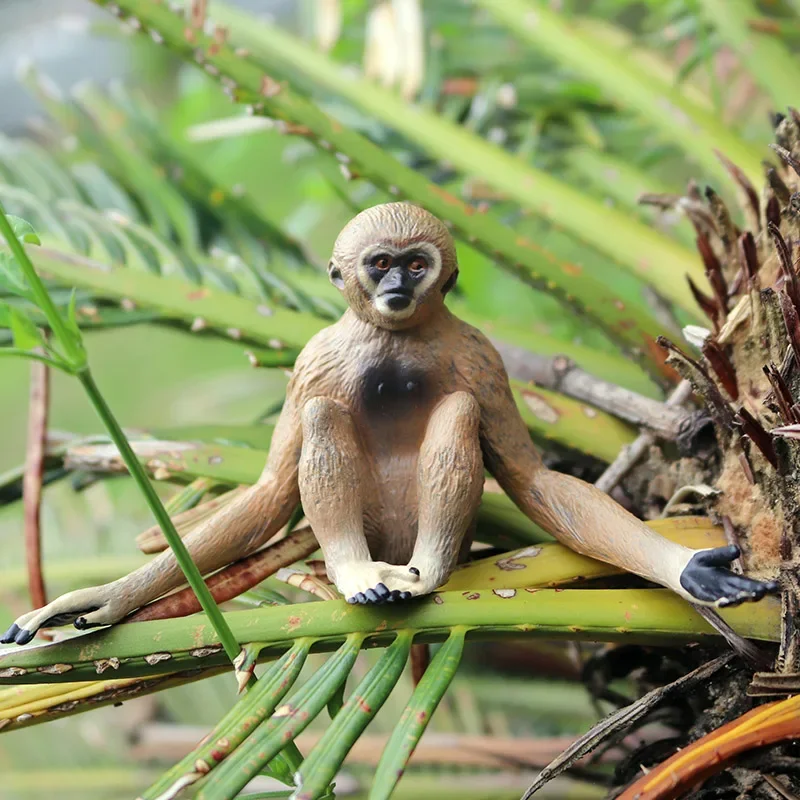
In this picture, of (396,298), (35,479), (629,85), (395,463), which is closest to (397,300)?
(396,298)

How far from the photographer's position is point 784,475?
0.49 metres

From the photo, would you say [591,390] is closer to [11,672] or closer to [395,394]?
[395,394]

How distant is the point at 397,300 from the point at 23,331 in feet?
0.67

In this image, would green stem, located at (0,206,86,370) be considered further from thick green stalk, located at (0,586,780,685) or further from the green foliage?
thick green stalk, located at (0,586,780,685)

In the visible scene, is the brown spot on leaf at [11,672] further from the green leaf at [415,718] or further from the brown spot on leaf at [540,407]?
the brown spot on leaf at [540,407]

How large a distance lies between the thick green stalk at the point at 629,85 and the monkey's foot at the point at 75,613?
0.70 meters

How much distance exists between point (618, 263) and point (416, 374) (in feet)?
1.35

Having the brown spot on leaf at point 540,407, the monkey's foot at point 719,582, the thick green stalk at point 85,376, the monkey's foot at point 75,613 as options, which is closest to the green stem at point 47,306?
the thick green stalk at point 85,376

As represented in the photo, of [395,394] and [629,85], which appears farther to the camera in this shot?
[629,85]

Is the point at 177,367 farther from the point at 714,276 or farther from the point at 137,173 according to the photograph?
the point at 714,276

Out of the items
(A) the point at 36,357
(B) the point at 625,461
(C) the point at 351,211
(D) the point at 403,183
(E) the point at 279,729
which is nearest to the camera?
(A) the point at 36,357

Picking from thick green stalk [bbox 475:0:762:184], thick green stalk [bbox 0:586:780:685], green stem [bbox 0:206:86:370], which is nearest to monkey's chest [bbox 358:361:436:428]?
thick green stalk [bbox 0:586:780:685]

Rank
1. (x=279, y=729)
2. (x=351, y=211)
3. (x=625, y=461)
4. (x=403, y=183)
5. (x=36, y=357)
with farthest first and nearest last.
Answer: (x=351, y=211) → (x=403, y=183) → (x=625, y=461) → (x=279, y=729) → (x=36, y=357)

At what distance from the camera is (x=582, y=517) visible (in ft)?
A: 1.63
